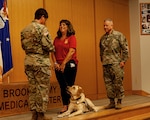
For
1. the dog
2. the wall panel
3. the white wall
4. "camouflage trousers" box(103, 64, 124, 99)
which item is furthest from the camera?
the white wall

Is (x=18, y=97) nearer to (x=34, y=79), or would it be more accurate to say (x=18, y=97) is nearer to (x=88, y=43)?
(x=34, y=79)

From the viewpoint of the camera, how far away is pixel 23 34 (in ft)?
10.9

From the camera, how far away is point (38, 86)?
3254 mm

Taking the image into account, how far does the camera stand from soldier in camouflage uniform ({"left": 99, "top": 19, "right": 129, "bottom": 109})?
4.09 metres

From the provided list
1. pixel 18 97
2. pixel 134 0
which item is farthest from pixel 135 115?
pixel 134 0

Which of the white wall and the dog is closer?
the dog

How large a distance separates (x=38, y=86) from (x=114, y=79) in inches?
52.0

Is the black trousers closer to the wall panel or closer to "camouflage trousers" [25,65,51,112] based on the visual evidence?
"camouflage trousers" [25,65,51,112]

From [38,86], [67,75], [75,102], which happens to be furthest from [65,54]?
[38,86]

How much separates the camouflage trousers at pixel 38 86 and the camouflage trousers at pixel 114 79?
1.17 m

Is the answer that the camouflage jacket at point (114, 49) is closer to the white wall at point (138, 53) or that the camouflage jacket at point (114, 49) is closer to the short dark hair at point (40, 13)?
the short dark hair at point (40, 13)

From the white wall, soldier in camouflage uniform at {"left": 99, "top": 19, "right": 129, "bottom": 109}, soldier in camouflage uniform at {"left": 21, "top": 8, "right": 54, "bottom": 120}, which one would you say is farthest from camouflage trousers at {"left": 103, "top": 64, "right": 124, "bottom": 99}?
the white wall

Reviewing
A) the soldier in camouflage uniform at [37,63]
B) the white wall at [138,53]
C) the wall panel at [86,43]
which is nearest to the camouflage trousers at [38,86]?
the soldier in camouflage uniform at [37,63]

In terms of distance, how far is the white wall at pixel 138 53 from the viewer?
20.9ft
